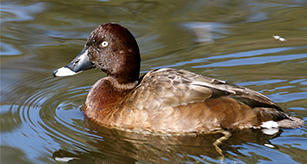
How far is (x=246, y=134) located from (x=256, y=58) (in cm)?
258

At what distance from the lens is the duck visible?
5.08 meters

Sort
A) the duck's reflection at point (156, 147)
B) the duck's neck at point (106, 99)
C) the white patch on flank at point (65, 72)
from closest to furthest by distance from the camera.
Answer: the duck's reflection at point (156, 147) → the duck's neck at point (106, 99) → the white patch on flank at point (65, 72)

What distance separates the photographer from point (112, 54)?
5.54 meters

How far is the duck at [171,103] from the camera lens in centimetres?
508

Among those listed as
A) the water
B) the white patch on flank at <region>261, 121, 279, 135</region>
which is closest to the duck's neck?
the water

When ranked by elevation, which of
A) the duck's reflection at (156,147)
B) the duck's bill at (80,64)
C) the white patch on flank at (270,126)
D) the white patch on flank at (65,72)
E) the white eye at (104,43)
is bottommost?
the duck's reflection at (156,147)

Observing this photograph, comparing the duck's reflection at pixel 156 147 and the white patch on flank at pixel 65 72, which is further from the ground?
the white patch on flank at pixel 65 72

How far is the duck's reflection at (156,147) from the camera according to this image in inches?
179

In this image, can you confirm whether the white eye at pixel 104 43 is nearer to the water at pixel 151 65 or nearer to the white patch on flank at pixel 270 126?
the water at pixel 151 65

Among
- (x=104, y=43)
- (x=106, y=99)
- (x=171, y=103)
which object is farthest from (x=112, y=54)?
(x=171, y=103)

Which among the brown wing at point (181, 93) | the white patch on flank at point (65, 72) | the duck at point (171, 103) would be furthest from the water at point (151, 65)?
the white patch on flank at point (65, 72)

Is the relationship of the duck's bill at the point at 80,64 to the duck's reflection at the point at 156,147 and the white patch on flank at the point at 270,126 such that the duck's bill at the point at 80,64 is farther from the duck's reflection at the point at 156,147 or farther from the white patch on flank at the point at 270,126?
the white patch on flank at the point at 270,126

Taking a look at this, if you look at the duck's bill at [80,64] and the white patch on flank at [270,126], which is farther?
the duck's bill at [80,64]

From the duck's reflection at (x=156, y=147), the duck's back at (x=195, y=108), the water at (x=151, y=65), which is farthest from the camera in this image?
the duck's back at (x=195, y=108)
